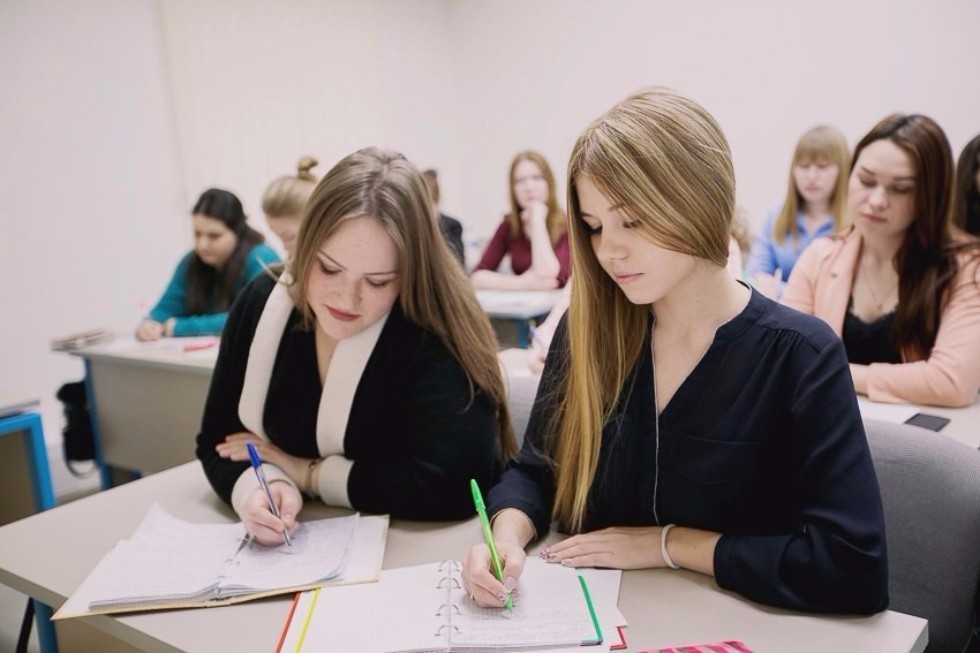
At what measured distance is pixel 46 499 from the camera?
2.37 metres

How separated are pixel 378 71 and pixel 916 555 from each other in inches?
203

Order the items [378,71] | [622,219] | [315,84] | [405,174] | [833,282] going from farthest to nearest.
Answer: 1. [378,71]
2. [315,84]
3. [833,282]
4. [405,174]
5. [622,219]

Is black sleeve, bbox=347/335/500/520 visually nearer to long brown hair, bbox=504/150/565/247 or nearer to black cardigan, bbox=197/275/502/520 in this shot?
black cardigan, bbox=197/275/502/520

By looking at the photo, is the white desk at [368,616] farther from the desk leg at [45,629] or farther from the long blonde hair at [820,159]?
the long blonde hair at [820,159]

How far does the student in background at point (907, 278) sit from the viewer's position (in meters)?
1.92

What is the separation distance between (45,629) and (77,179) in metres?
3.41

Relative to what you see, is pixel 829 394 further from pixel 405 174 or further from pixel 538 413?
pixel 405 174

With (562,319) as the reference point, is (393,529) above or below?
below

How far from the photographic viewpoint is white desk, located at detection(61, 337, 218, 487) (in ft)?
9.10

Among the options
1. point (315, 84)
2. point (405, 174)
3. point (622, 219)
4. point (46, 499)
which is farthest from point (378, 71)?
point (622, 219)

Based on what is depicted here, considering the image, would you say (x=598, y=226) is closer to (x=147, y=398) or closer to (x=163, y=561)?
(x=163, y=561)

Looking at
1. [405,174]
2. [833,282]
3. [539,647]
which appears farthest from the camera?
[833,282]

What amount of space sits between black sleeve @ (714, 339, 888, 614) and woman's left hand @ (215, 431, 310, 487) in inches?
29.5

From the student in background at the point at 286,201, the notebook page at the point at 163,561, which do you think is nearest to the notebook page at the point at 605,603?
the notebook page at the point at 163,561
